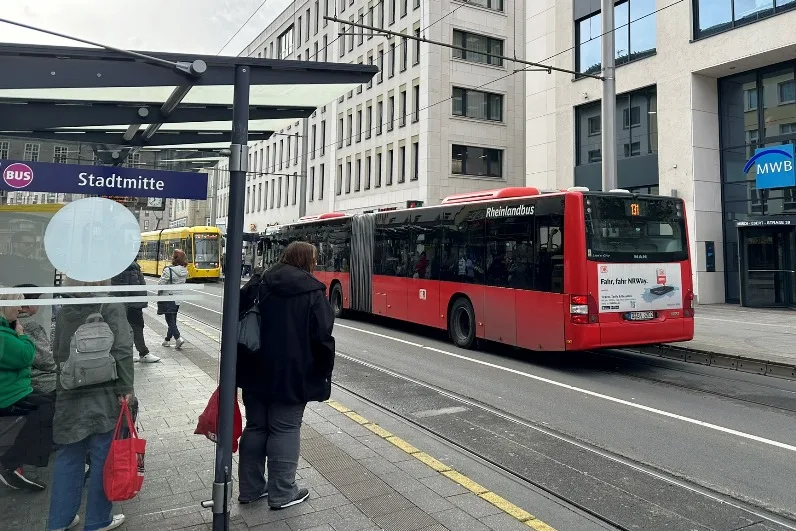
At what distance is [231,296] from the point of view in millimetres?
3564

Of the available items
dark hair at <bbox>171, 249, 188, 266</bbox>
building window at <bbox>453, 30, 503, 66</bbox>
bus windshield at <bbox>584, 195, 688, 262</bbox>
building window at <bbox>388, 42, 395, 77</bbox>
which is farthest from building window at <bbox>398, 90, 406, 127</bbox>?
dark hair at <bbox>171, 249, 188, 266</bbox>

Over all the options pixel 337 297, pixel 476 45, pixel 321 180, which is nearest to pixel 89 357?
pixel 337 297

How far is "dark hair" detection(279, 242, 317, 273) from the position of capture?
415 cm

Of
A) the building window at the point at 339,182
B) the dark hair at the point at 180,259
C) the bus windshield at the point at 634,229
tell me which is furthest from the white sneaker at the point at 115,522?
the building window at the point at 339,182

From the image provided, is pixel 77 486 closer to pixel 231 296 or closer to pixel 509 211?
pixel 231 296

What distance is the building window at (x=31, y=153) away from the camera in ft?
11.3

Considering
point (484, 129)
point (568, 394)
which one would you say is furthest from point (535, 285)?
point (484, 129)

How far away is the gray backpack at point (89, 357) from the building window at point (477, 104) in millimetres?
31130

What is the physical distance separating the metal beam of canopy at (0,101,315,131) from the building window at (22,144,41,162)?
0.97m

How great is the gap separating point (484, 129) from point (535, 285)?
25659 millimetres

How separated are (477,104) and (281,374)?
105 ft

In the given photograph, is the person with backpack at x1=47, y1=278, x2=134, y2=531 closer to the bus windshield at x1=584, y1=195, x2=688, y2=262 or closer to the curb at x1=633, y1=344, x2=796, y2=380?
the bus windshield at x1=584, y1=195, x2=688, y2=262

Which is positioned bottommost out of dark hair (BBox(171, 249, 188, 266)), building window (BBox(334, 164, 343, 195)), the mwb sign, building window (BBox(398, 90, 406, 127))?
dark hair (BBox(171, 249, 188, 266))

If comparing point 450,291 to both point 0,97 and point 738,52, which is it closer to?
point 0,97
